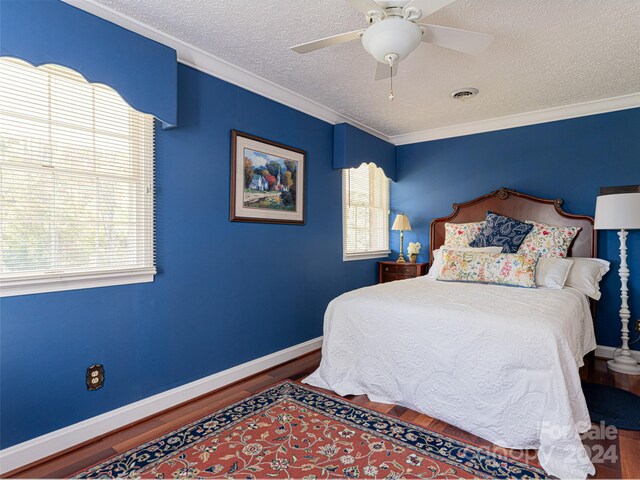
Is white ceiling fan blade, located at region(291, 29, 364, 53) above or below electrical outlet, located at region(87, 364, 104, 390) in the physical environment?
above

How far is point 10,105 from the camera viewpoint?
183 centimetres

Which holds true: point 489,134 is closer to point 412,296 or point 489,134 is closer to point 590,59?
point 590,59

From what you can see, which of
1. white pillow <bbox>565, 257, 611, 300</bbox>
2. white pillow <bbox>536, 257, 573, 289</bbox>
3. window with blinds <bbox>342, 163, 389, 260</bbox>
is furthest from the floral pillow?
window with blinds <bbox>342, 163, 389, 260</bbox>

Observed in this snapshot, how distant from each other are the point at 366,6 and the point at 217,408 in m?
2.57

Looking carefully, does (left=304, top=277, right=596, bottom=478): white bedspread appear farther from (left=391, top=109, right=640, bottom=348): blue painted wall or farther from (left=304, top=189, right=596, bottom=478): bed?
(left=391, top=109, right=640, bottom=348): blue painted wall

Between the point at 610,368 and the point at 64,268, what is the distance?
4.32 metres

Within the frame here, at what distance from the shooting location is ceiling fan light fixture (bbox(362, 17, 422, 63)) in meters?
1.78

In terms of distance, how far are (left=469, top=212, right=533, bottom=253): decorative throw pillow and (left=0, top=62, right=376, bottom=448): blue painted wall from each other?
1.74 metres

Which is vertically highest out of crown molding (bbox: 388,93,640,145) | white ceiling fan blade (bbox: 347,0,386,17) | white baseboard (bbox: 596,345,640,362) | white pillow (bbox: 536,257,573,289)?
crown molding (bbox: 388,93,640,145)

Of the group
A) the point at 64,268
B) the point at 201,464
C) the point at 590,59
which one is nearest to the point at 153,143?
the point at 64,268

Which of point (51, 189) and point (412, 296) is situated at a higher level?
point (51, 189)

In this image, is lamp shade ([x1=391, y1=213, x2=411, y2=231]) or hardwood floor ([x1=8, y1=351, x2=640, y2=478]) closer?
hardwood floor ([x1=8, y1=351, x2=640, y2=478])

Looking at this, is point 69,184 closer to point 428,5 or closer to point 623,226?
point 428,5

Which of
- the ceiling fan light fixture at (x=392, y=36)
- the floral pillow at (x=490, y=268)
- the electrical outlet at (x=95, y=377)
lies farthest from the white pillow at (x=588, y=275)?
the electrical outlet at (x=95, y=377)
